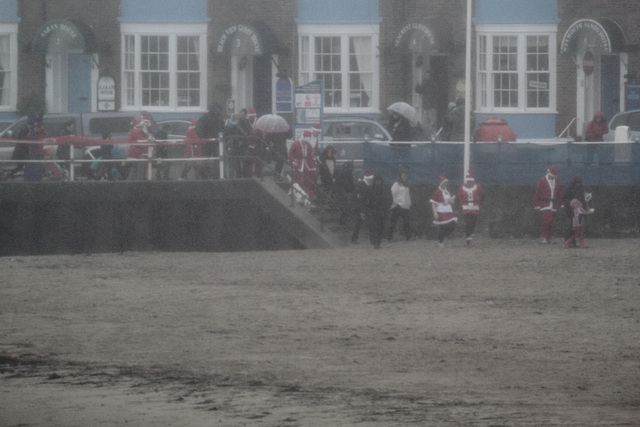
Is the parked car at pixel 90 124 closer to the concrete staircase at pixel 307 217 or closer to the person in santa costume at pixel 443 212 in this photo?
the concrete staircase at pixel 307 217

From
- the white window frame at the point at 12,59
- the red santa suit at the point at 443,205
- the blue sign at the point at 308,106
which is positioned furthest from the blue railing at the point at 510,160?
the white window frame at the point at 12,59

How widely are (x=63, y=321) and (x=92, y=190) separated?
988 cm

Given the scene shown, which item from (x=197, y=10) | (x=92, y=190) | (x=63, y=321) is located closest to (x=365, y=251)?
(x=92, y=190)

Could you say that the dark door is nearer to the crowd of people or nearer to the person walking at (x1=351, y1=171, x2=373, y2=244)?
the crowd of people

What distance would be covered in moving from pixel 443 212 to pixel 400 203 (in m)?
1.35

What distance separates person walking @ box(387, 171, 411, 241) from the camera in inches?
1190

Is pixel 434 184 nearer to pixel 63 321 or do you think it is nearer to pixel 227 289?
pixel 227 289

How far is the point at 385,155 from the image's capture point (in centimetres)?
3145

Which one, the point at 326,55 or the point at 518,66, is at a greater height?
the point at 326,55

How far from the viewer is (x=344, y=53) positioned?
42219mm

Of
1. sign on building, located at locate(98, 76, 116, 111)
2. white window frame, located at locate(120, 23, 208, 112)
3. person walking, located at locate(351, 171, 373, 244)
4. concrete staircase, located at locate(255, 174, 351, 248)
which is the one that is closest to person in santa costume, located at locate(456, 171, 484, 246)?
person walking, located at locate(351, 171, 373, 244)

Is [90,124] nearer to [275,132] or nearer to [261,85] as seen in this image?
[275,132]

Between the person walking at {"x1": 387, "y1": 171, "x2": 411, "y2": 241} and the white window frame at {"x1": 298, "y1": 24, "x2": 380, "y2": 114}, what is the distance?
452 inches

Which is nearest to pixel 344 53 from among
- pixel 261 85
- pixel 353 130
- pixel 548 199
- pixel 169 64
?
pixel 261 85
